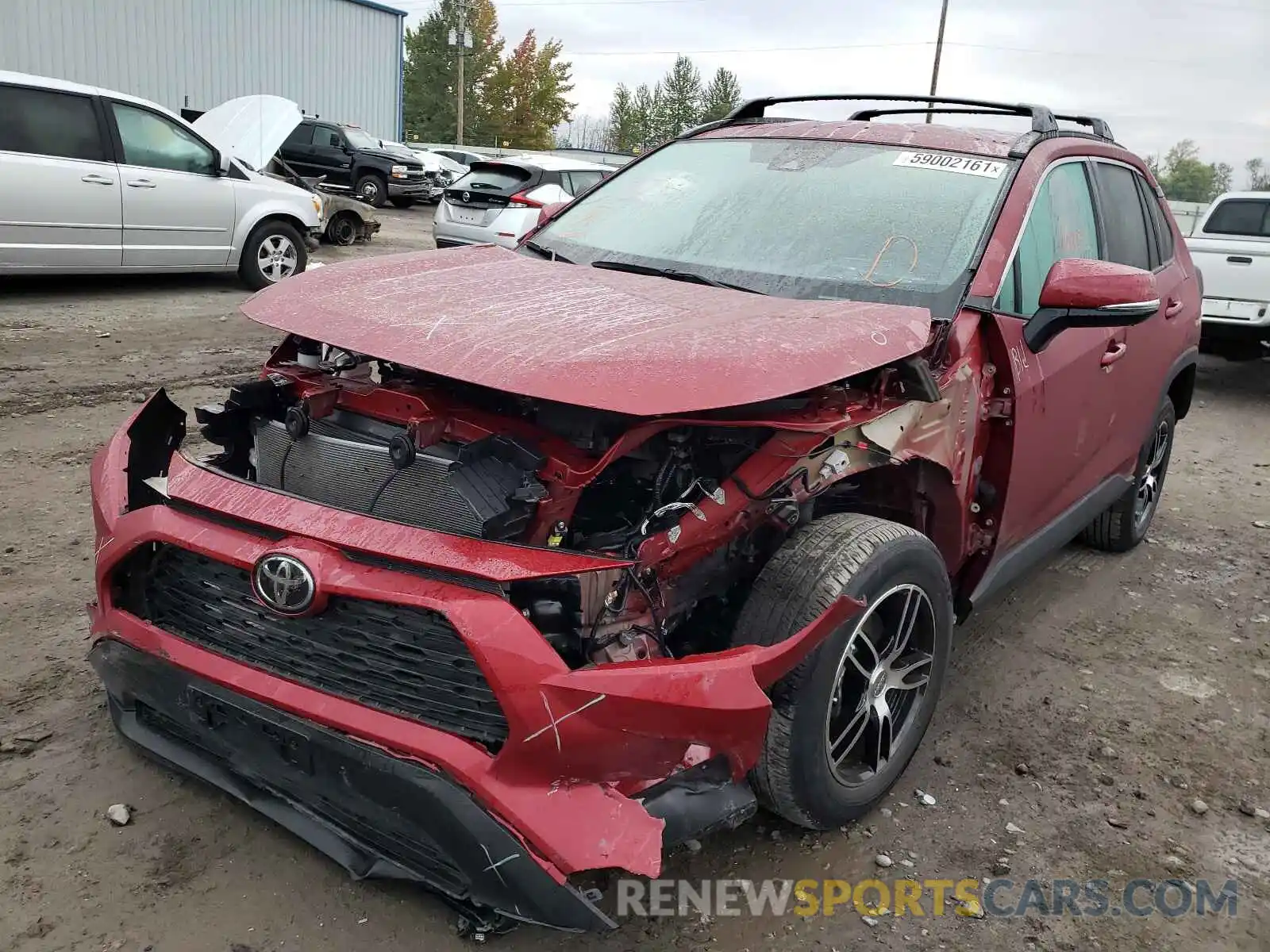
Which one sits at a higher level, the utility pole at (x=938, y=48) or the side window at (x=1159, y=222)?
the utility pole at (x=938, y=48)

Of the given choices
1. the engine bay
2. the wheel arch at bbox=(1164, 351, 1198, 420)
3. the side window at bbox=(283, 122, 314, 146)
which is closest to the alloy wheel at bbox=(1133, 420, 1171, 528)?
the wheel arch at bbox=(1164, 351, 1198, 420)

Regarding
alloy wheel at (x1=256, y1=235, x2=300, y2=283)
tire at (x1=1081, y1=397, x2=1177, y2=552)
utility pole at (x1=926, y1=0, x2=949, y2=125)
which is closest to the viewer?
tire at (x1=1081, y1=397, x2=1177, y2=552)

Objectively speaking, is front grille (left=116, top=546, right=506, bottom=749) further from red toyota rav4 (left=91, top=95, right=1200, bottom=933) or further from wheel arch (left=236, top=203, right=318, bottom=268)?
wheel arch (left=236, top=203, right=318, bottom=268)

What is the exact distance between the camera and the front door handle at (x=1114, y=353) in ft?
11.7

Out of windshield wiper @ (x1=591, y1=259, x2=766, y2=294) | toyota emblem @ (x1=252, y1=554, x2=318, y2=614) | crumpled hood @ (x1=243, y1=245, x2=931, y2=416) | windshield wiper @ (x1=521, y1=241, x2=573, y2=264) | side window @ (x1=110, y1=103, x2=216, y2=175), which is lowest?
toyota emblem @ (x1=252, y1=554, x2=318, y2=614)

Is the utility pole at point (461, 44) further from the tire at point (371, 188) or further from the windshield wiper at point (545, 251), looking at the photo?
the windshield wiper at point (545, 251)

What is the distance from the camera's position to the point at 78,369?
21.9 ft

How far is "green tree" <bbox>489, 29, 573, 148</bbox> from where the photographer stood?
5578 cm

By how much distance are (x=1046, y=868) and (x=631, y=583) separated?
1.41 meters

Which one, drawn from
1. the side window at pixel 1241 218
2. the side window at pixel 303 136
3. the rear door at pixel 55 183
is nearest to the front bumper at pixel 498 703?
the rear door at pixel 55 183

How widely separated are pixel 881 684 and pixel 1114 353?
5.82ft

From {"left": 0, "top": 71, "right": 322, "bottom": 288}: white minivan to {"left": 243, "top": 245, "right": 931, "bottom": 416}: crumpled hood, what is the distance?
672 cm

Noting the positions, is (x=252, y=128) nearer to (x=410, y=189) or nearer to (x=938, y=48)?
(x=410, y=189)

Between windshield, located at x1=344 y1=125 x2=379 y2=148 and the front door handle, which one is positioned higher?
windshield, located at x1=344 y1=125 x2=379 y2=148
